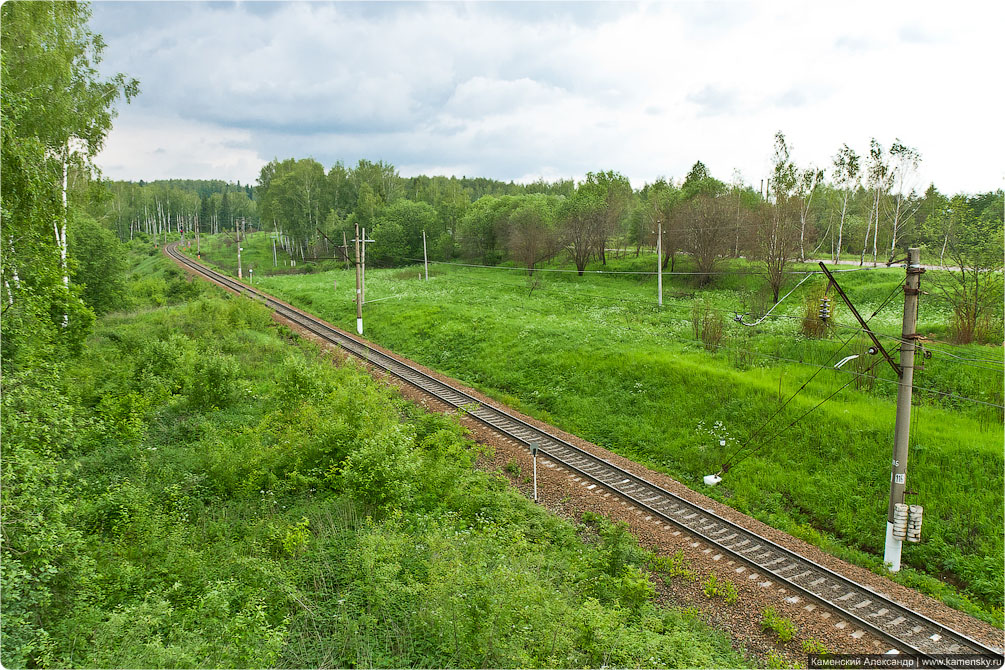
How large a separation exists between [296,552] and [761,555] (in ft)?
33.1

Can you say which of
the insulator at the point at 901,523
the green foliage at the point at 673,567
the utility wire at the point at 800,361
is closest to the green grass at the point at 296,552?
the green foliage at the point at 673,567

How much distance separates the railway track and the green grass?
2015 millimetres

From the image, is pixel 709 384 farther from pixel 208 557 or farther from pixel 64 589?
pixel 64 589

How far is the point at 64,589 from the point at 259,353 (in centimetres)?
1910

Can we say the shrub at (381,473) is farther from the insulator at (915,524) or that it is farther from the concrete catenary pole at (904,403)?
the insulator at (915,524)

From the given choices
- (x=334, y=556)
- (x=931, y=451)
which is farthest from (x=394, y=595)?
(x=931, y=451)

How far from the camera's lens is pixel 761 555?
12.5 meters

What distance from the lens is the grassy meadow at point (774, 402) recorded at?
43.7 feet

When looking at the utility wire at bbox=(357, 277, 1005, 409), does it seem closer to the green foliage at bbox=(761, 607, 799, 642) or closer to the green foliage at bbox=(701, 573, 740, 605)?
the green foliage at bbox=(761, 607, 799, 642)

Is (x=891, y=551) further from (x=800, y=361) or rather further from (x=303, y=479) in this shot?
(x=303, y=479)

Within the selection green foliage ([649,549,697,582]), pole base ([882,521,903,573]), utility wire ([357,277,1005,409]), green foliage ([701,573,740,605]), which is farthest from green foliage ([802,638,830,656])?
utility wire ([357,277,1005,409])

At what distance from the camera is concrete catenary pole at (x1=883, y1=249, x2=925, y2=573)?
39.3 feet

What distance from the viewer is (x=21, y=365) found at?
383 inches

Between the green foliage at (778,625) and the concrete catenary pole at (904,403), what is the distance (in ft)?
12.8
